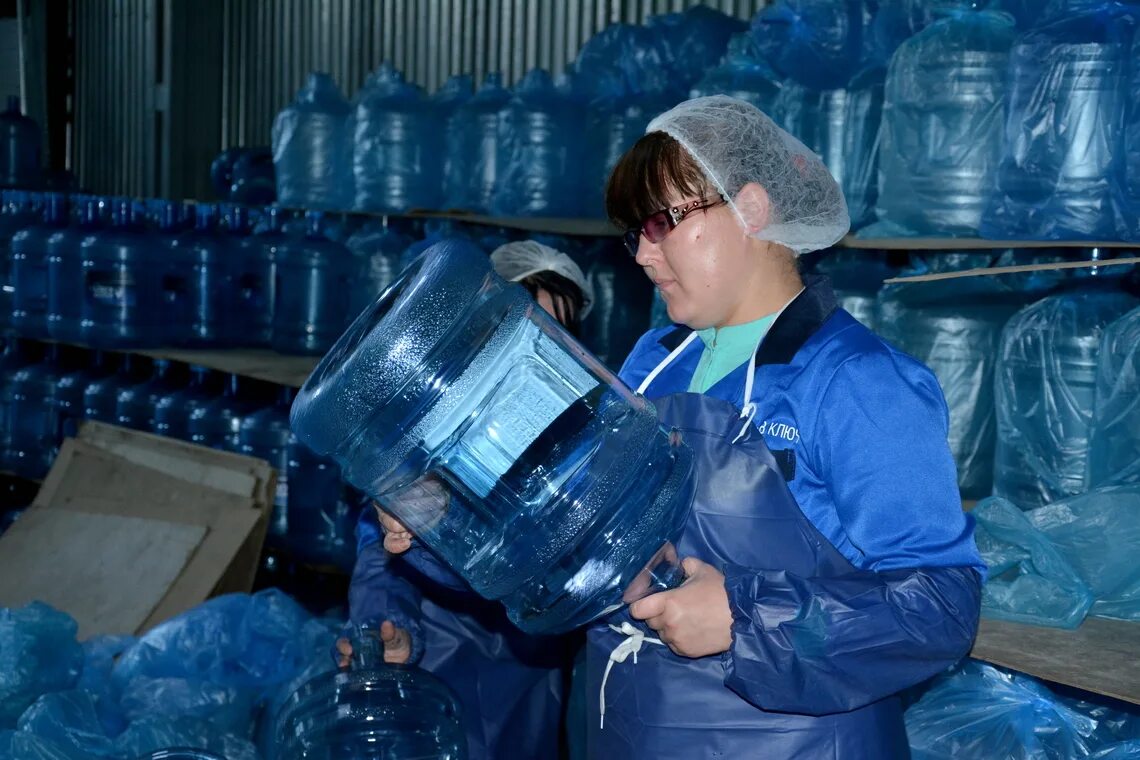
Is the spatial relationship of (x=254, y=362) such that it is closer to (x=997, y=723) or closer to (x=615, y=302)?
→ (x=615, y=302)

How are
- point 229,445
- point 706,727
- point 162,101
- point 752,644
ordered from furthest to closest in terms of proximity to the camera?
point 162,101 < point 229,445 < point 706,727 < point 752,644

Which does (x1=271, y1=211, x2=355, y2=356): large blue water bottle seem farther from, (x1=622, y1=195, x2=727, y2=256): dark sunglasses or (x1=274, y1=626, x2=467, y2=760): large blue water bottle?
(x1=622, y1=195, x2=727, y2=256): dark sunglasses

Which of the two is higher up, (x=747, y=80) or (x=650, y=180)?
(x=650, y=180)

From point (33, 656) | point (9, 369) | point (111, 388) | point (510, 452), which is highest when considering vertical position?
point (510, 452)

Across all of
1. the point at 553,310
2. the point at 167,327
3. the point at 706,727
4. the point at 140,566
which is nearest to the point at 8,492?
the point at 167,327

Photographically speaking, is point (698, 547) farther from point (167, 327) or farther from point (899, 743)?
point (167, 327)

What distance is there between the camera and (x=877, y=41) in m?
3.28

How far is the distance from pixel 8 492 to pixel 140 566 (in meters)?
2.30

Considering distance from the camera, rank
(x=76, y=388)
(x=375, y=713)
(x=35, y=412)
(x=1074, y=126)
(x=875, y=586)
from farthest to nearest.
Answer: (x=35, y=412) < (x=76, y=388) < (x=1074, y=126) < (x=375, y=713) < (x=875, y=586)

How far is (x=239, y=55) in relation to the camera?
715 cm

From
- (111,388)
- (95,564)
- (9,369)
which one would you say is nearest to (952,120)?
(95,564)

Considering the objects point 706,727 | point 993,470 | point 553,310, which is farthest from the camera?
point 993,470

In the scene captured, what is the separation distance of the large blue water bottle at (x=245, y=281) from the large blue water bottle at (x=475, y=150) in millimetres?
871

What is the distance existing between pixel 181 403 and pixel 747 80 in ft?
8.54
